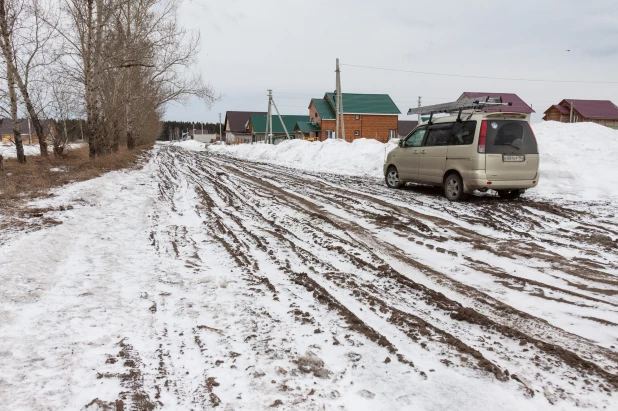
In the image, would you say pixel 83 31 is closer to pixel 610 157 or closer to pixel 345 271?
pixel 345 271

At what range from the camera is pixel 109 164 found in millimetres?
15266

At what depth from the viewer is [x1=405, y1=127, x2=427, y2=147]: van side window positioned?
32.6ft

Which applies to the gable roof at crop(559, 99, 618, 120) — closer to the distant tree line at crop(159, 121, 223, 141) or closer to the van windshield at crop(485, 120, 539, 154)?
the van windshield at crop(485, 120, 539, 154)

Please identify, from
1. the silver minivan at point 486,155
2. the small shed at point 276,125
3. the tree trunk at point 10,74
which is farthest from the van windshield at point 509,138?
the small shed at point 276,125

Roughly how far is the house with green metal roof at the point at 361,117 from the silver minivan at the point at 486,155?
1658 inches

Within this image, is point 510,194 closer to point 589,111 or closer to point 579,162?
point 579,162

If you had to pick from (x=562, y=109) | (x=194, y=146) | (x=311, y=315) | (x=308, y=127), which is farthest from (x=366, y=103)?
(x=311, y=315)

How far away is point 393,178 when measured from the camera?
35.9 ft

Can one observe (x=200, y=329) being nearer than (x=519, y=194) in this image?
Yes

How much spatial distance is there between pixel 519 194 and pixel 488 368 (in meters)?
7.46

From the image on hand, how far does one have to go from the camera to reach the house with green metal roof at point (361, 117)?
169 ft

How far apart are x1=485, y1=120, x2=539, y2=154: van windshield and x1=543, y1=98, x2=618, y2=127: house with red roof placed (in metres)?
Answer: 49.2

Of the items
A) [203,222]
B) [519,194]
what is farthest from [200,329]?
[519,194]

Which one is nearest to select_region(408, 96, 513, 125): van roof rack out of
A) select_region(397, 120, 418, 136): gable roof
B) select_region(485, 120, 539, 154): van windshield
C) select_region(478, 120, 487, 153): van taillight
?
select_region(485, 120, 539, 154): van windshield
